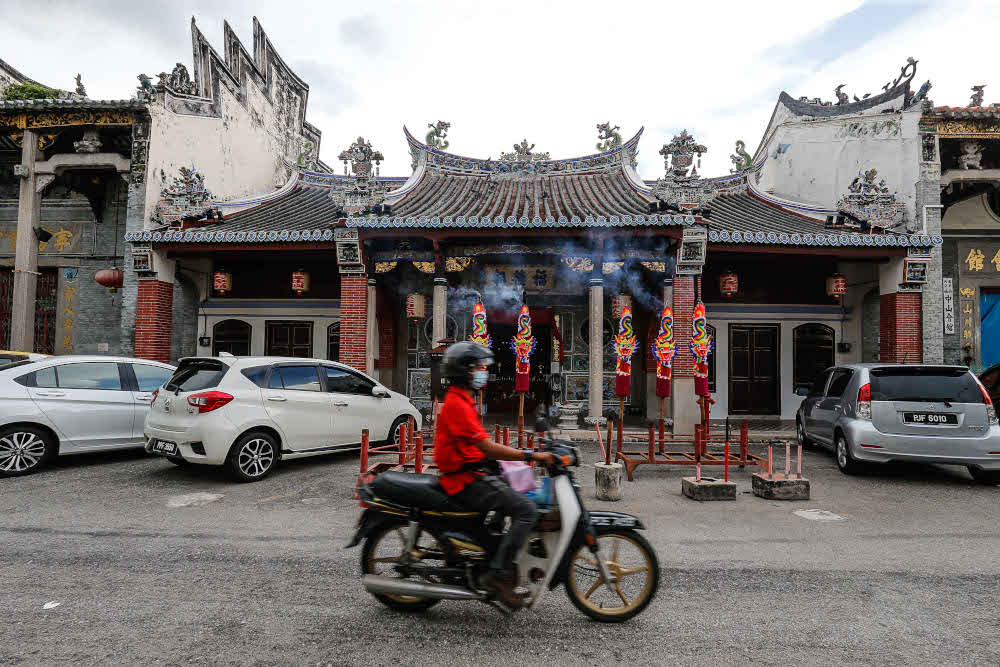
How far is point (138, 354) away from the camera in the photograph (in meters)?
11.2

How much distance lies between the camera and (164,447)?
247 inches

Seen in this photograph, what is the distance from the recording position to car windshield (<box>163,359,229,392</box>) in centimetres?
635

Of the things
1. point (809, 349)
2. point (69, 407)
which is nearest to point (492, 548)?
point (69, 407)

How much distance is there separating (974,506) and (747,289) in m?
7.63

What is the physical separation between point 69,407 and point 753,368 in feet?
43.3

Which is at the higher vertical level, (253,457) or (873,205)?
(873,205)

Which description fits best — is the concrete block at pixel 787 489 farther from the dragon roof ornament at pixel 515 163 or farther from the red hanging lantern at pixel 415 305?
the dragon roof ornament at pixel 515 163

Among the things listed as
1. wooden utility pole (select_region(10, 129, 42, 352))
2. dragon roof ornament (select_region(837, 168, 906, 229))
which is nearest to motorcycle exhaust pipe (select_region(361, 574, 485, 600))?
dragon roof ornament (select_region(837, 168, 906, 229))

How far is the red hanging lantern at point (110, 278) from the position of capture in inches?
486

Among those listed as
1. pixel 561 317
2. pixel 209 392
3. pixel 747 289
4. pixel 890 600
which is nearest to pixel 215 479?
pixel 209 392

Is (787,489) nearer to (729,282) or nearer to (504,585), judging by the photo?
(504,585)

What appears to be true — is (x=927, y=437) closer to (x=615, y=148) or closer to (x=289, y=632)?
(x=289, y=632)

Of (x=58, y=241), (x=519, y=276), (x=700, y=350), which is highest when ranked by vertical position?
(x=58, y=241)

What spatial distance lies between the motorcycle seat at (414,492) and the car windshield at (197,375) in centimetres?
428
